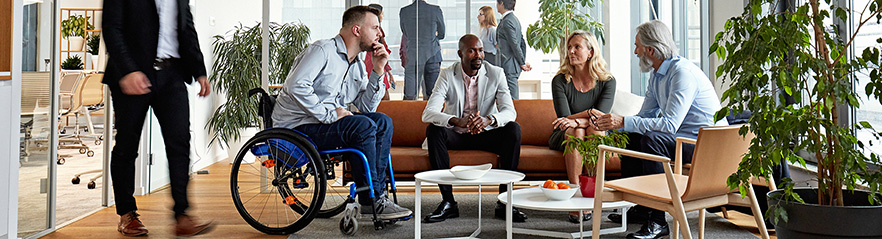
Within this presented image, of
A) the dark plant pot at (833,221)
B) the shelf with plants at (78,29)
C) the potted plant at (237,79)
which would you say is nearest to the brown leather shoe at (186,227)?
the dark plant pot at (833,221)

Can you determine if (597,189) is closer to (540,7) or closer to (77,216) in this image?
(540,7)

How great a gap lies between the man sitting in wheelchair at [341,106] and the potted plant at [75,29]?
735cm

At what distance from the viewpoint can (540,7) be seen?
15.2 feet

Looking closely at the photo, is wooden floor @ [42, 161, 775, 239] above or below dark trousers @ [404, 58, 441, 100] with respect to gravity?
below

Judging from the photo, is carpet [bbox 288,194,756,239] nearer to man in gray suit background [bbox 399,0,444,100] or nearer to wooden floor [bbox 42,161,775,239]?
wooden floor [bbox 42,161,775,239]

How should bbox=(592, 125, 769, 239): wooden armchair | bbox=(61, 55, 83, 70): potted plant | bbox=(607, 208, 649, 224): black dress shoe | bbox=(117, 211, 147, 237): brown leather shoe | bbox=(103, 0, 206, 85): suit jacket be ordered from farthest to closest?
bbox=(61, 55, 83, 70): potted plant, bbox=(607, 208, 649, 224): black dress shoe, bbox=(117, 211, 147, 237): brown leather shoe, bbox=(592, 125, 769, 239): wooden armchair, bbox=(103, 0, 206, 85): suit jacket

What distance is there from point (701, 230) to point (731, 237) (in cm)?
38

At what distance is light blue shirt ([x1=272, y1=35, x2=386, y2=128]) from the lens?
3070mm

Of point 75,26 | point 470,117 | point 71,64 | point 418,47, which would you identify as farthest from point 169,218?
point 75,26

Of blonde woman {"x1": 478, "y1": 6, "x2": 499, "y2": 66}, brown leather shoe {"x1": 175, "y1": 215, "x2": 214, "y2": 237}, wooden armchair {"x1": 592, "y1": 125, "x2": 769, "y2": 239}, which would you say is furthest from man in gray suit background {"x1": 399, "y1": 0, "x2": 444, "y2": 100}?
brown leather shoe {"x1": 175, "y1": 215, "x2": 214, "y2": 237}

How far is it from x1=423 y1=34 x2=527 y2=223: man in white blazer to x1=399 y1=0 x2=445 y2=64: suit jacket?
3.03 ft

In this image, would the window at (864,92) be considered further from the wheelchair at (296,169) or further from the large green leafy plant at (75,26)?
the large green leafy plant at (75,26)

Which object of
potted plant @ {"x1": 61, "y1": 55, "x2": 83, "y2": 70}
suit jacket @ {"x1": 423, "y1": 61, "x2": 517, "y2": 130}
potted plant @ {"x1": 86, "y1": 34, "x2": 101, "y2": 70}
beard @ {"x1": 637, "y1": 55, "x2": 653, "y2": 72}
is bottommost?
suit jacket @ {"x1": 423, "y1": 61, "x2": 517, "y2": 130}

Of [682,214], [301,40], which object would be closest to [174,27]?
[682,214]
